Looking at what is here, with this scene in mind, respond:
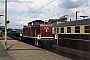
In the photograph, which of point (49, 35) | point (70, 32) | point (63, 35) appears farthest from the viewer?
point (49, 35)

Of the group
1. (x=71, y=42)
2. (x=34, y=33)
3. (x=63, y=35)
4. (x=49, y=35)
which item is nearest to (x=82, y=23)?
(x=71, y=42)

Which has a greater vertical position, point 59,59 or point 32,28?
point 32,28

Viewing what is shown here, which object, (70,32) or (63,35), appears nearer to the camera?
(70,32)

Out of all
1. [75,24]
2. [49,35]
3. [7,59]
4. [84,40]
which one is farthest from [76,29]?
[49,35]

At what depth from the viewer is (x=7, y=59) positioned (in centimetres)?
1301

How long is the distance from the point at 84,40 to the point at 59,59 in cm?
317

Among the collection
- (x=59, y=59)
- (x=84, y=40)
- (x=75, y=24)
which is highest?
(x=75, y=24)

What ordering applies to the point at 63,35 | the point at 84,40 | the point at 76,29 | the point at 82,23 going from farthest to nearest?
the point at 63,35
the point at 76,29
the point at 82,23
the point at 84,40

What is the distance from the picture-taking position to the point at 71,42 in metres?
18.3

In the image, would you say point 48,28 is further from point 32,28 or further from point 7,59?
point 7,59

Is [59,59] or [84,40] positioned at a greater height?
[84,40]

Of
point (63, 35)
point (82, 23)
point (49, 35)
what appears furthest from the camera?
point (49, 35)

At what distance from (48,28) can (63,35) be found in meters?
7.32

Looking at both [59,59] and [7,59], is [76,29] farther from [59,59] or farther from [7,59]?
[7,59]
